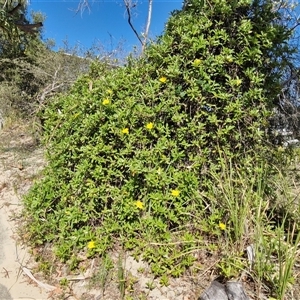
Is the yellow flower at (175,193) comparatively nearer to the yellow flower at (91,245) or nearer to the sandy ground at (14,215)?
the yellow flower at (91,245)

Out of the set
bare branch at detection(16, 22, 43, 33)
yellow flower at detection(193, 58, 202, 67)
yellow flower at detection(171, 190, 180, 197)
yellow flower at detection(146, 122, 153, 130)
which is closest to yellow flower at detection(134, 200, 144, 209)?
yellow flower at detection(171, 190, 180, 197)

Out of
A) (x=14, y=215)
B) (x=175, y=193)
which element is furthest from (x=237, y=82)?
(x=14, y=215)

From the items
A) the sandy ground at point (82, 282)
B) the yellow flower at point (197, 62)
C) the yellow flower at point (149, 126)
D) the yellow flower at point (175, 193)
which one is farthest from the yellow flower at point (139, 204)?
the yellow flower at point (197, 62)

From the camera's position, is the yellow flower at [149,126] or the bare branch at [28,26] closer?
the yellow flower at [149,126]

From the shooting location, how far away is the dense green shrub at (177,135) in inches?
87.9

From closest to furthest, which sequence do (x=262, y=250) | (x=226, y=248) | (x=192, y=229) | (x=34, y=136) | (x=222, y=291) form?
(x=222, y=291) < (x=262, y=250) < (x=226, y=248) < (x=192, y=229) < (x=34, y=136)

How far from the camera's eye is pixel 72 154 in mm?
2539

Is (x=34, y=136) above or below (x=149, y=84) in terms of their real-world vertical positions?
below

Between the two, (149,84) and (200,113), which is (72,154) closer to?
(149,84)

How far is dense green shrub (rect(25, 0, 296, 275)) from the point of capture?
87.9 inches

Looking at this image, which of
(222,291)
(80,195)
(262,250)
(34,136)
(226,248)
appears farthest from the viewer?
(34,136)

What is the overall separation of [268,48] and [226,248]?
5.36 feet

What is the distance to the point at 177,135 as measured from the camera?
92.7 inches

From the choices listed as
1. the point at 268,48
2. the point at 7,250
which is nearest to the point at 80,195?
the point at 7,250
